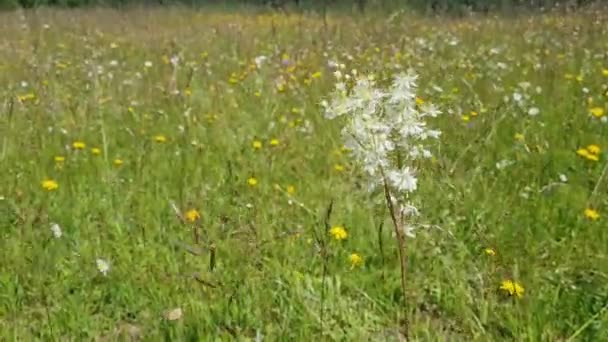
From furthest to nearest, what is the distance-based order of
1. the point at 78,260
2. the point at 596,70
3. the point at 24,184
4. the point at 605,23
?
the point at 605,23
the point at 596,70
the point at 24,184
the point at 78,260

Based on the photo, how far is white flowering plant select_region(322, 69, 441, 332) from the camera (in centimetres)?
128

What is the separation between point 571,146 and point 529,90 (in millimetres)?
898

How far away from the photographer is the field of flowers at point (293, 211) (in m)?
1.81

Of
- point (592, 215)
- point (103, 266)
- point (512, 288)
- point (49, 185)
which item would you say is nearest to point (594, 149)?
point (592, 215)

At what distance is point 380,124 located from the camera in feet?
4.21

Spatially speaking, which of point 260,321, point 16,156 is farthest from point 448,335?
point 16,156

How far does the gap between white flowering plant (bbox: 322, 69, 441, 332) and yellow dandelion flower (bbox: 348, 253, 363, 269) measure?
0.66 meters

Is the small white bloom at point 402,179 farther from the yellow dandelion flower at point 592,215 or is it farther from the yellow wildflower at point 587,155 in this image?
the yellow wildflower at point 587,155

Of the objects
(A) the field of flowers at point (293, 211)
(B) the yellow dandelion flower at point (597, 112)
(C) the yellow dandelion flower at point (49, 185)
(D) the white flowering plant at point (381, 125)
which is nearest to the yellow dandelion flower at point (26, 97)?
(A) the field of flowers at point (293, 211)

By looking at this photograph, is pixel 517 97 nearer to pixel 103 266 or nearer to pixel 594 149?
pixel 594 149

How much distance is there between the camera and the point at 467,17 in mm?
6965

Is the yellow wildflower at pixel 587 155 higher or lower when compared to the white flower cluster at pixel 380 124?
lower

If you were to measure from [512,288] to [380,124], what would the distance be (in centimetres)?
74

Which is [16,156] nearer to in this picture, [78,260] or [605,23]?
[78,260]
